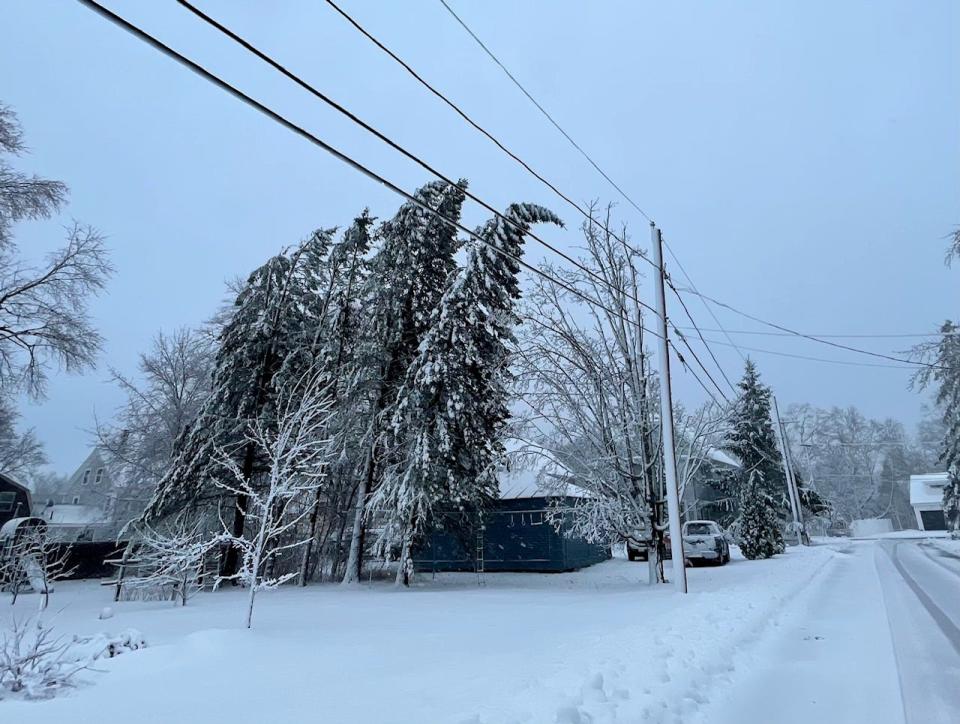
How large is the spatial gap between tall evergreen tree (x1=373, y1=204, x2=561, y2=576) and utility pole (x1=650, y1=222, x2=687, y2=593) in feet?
13.3

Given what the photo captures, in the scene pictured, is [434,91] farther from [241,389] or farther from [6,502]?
[6,502]

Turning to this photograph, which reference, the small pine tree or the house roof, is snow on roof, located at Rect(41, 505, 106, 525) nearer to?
the house roof

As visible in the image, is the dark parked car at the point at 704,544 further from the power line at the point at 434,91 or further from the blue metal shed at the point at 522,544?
the power line at the point at 434,91

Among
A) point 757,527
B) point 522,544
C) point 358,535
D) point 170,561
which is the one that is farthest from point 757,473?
point 170,561

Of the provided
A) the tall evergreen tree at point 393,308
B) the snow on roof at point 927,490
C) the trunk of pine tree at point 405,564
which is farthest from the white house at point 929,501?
the trunk of pine tree at point 405,564

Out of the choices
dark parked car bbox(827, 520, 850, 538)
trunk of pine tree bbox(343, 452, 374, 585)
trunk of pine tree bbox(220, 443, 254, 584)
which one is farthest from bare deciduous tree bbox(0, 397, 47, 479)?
dark parked car bbox(827, 520, 850, 538)

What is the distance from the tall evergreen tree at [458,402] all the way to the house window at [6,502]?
35611 millimetres

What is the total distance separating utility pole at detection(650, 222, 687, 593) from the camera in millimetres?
10374

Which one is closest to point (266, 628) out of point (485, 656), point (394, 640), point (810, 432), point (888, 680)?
point (394, 640)

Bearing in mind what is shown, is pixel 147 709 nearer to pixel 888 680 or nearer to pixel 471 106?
pixel 888 680

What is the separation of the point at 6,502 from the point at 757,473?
4829 cm

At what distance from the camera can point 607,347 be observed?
14.4 m

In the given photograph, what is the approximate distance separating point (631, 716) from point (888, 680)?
301 cm

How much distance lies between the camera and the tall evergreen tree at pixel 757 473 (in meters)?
23.3
